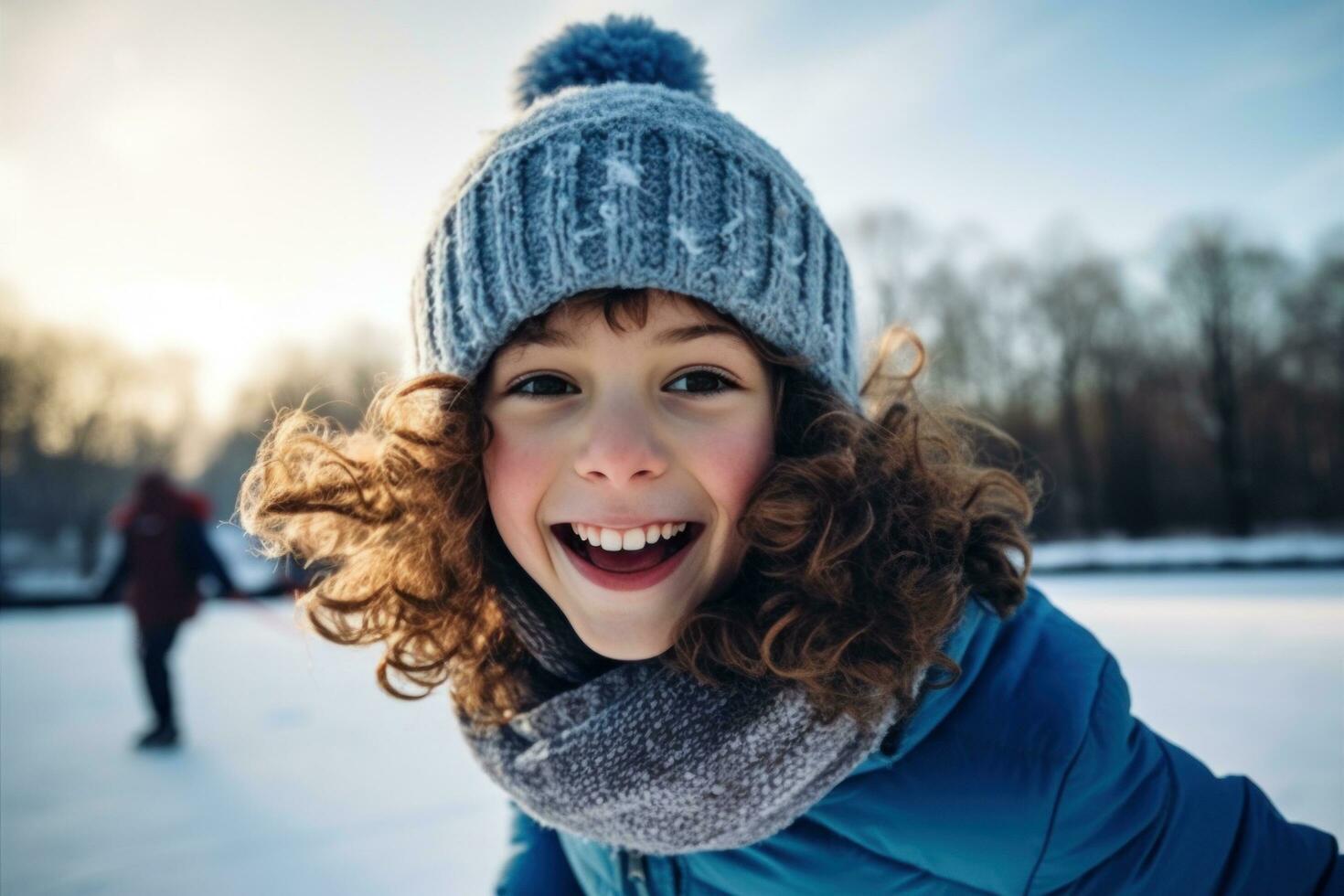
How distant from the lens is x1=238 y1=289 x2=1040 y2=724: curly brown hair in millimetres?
1224

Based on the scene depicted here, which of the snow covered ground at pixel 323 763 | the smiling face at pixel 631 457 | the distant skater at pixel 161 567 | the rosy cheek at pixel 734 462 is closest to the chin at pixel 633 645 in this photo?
the smiling face at pixel 631 457

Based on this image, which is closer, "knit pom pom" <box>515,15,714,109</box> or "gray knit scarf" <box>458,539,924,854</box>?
"gray knit scarf" <box>458,539,924,854</box>

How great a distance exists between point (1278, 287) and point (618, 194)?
1103 inches

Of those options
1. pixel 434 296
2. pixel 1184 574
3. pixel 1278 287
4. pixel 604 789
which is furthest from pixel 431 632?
pixel 1278 287

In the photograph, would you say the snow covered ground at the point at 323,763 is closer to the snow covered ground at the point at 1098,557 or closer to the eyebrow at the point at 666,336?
the eyebrow at the point at 666,336

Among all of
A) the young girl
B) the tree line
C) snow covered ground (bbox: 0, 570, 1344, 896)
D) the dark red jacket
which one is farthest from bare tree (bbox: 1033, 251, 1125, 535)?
the young girl

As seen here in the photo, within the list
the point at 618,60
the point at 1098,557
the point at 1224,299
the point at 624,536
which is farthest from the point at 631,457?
the point at 1224,299

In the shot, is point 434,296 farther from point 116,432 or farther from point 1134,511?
point 116,432

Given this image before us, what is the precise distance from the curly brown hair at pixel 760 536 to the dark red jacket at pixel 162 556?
12.8 feet

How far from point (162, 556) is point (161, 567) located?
0.27ft

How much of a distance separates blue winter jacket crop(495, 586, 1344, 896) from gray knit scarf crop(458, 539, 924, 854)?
74mm

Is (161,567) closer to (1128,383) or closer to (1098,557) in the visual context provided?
(1098,557)

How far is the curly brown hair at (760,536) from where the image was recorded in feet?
4.01

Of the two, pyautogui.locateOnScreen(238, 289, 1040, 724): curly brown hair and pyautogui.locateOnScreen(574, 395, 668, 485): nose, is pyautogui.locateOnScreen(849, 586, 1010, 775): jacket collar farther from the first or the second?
pyautogui.locateOnScreen(574, 395, 668, 485): nose
